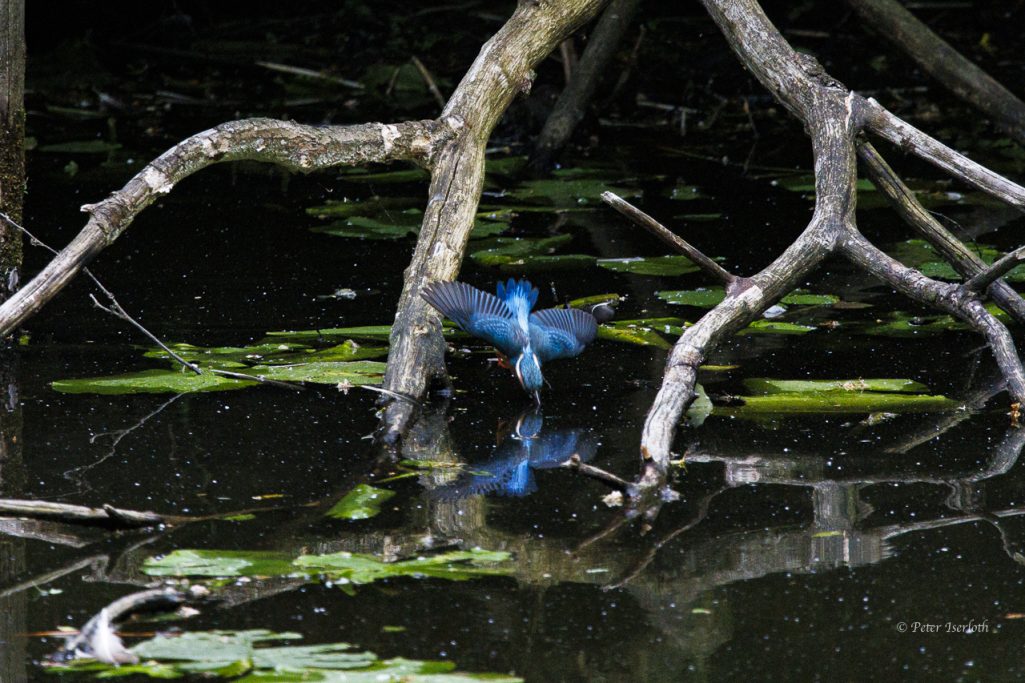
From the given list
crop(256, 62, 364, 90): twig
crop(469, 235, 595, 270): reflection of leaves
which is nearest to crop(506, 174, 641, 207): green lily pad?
crop(469, 235, 595, 270): reflection of leaves

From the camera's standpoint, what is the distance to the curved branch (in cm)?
393

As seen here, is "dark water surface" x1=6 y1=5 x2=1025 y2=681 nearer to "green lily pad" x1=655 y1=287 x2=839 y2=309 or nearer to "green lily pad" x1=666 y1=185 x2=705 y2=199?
"green lily pad" x1=655 y1=287 x2=839 y2=309

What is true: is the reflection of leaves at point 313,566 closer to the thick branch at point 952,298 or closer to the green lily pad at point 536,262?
the thick branch at point 952,298

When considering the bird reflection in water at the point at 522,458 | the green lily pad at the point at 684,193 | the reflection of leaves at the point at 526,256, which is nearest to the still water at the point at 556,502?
the bird reflection in water at the point at 522,458

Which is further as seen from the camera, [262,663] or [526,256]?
[526,256]

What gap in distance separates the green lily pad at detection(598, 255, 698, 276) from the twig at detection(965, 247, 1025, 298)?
1599 mm

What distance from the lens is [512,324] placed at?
13.3ft

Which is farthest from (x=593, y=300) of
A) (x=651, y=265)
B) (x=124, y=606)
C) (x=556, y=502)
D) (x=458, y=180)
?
(x=124, y=606)

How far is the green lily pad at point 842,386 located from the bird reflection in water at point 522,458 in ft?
2.07

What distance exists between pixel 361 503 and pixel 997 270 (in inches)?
76.2

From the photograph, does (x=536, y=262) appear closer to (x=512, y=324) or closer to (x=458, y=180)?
(x=458, y=180)

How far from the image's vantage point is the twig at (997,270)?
3805 millimetres

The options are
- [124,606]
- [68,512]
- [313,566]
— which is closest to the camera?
[124,606]

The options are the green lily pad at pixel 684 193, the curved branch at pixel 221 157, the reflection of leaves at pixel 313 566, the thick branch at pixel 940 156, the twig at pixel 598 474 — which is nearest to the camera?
the reflection of leaves at pixel 313 566
